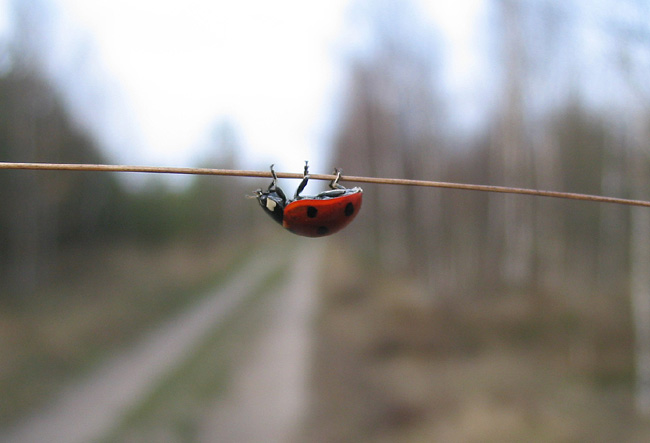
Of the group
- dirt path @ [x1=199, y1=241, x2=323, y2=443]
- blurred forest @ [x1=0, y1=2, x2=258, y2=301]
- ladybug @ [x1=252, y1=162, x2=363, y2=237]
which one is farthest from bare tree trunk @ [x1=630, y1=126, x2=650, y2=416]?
blurred forest @ [x1=0, y1=2, x2=258, y2=301]

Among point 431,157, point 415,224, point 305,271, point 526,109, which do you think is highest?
point 526,109

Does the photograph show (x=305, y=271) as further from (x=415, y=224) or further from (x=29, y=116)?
(x=29, y=116)

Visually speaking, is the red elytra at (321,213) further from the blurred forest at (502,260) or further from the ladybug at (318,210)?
the blurred forest at (502,260)

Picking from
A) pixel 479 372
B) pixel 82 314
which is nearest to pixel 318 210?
pixel 479 372

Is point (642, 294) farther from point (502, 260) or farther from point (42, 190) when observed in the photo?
point (42, 190)

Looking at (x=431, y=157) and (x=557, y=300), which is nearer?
(x=557, y=300)

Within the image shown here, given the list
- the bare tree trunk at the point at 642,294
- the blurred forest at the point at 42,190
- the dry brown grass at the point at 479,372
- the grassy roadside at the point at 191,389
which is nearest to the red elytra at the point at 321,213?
the grassy roadside at the point at 191,389

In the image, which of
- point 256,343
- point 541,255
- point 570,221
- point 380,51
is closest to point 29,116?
point 256,343
